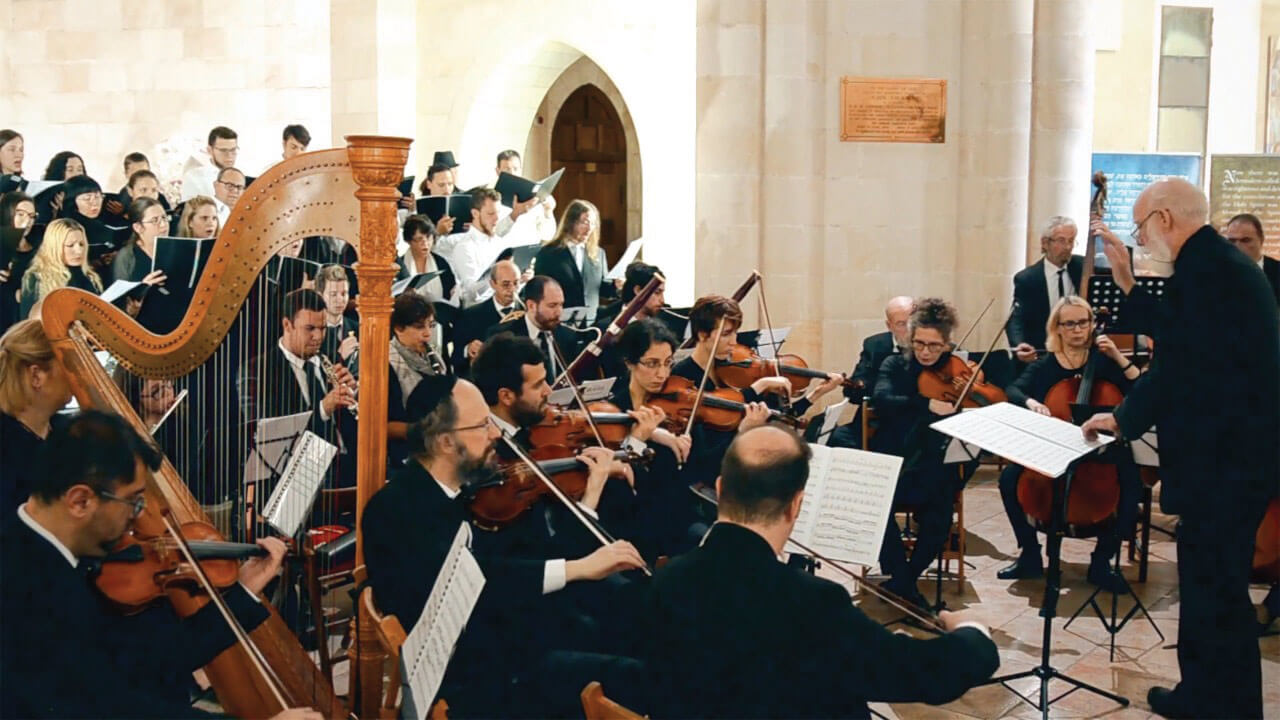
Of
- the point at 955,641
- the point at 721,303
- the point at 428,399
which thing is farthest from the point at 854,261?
the point at 955,641

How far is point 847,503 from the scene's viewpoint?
12.9 feet

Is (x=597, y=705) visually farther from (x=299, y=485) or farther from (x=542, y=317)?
(x=542, y=317)

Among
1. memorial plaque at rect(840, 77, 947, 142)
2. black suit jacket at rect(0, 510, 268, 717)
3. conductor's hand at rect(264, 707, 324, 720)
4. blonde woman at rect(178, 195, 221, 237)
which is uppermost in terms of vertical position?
memorial plaque at rect(840, 77, 947, 142)

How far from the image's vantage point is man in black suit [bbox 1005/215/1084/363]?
7.52m

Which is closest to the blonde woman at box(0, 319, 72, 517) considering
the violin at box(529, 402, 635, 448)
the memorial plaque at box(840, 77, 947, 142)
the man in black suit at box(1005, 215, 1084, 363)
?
the violin at box(529, 402, 635, 448)

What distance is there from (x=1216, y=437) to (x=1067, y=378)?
190 cm

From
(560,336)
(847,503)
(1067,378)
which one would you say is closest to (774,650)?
(847,503)

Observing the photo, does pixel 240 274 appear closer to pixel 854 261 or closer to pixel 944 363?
pixel 944 363

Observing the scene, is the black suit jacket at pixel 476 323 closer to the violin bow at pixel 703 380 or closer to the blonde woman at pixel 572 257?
the blonde woman at pixel 572 257

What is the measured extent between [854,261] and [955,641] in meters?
6.26

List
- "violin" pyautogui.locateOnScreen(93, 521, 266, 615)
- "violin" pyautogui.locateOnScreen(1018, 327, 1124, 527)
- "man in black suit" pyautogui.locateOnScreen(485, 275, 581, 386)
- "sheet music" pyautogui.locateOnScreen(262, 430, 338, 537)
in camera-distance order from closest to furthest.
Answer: "violin" pyautogui.locateOnScreen(93, 521, 266, 615), "sheet music" pyautogui.locateOnScreen(262, 430, 338, 537), "violin" pyautogui.locateOnScreen(1018, 327, 1124, 527), "man in black suit" pyautogui.locateOnScreen(485, 275, 581, 386)

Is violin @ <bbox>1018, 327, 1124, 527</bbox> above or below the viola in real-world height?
below

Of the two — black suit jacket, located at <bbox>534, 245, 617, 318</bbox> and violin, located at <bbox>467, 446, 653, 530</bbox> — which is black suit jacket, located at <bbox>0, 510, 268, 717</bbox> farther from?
black suit jacket, located at <bbox>534, 245, 617, 318</bbox>

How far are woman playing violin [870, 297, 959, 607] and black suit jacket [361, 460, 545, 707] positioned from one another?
2485mm
